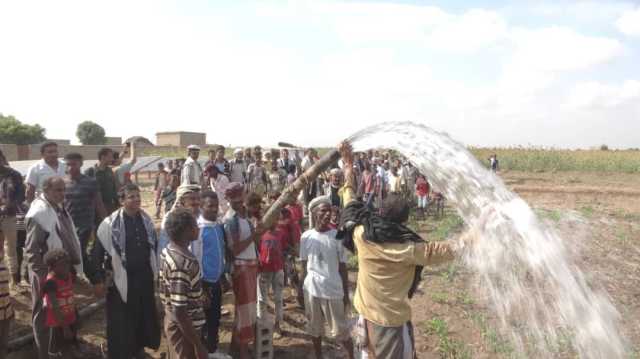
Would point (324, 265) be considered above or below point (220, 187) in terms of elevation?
below

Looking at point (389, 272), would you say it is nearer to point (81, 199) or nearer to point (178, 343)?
point (178, 343)

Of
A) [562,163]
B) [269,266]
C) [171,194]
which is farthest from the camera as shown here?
[562,163]

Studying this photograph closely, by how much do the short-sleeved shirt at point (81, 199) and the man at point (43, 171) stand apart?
60cm

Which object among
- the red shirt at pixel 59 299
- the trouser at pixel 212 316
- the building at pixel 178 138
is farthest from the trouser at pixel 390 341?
the building at pixel 178 138

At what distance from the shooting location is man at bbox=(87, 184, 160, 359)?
14.7ft

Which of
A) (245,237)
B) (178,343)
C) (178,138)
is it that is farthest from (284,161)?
(178,138)

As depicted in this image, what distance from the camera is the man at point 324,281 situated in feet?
15.5

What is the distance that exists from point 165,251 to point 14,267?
4.97m

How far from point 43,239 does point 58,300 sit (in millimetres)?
694

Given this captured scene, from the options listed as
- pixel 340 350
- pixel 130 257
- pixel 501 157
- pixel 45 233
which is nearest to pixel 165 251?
pixel 130 257

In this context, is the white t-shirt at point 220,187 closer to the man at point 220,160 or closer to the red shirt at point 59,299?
the man at point 220,160

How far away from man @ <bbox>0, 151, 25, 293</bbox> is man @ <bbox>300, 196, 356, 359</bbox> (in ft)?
14.5

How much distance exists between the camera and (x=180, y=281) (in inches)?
132

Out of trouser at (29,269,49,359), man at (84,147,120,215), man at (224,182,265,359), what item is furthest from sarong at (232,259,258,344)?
man at (84,147,120,215)
